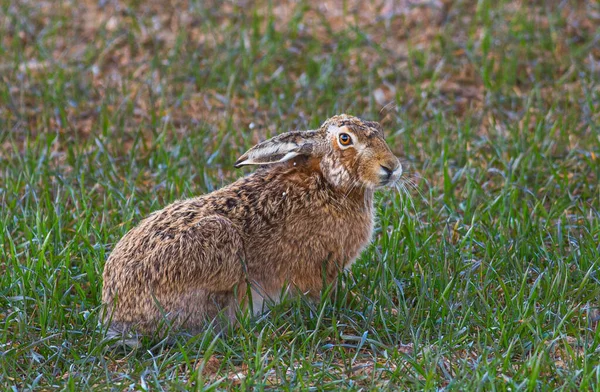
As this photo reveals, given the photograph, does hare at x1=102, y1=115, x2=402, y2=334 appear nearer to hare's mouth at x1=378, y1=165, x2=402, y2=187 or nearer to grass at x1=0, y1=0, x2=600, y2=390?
hare's mouth at x1=378, y1=165, x2=402, y2=187

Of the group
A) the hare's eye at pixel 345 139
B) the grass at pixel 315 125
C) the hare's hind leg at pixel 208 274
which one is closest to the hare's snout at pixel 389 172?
the hare's eye at pixel 345 139

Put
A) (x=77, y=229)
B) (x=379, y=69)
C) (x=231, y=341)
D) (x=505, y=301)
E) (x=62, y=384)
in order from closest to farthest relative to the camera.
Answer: (x=62, y=384)
(x=231, y=341)
(x=505, y=301)
(x=77, y=229)
(x=379, y=69)

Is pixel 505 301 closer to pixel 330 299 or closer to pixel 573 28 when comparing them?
pixel 330 299

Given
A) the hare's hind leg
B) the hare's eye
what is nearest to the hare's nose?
the hare's eye

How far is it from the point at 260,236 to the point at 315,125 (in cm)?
241

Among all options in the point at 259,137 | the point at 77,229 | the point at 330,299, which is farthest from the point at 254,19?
the point at 330,299

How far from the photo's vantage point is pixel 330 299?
4.97m

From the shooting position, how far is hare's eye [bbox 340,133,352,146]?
5.00 metres

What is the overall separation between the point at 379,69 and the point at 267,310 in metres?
4.14

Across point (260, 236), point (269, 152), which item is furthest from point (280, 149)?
point (260, 236)

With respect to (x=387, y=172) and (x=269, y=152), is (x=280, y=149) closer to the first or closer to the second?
(x=269, y=152)

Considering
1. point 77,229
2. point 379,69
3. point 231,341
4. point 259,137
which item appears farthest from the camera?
point 379,69

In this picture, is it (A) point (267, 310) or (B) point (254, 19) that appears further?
(B) point (254, 19)

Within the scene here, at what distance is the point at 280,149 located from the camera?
503 cm
